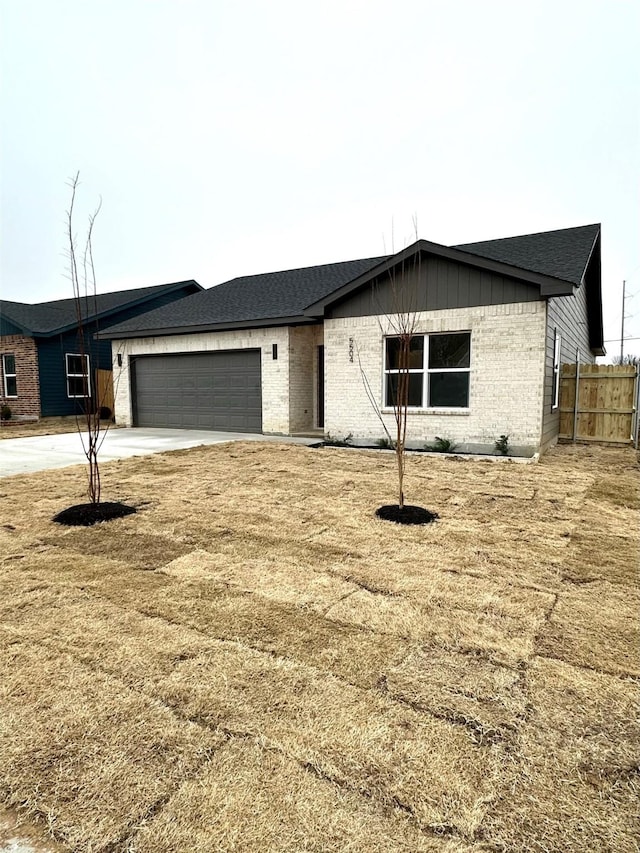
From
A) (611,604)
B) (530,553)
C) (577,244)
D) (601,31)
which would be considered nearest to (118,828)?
(611,604)

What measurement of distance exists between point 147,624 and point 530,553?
10.1ft

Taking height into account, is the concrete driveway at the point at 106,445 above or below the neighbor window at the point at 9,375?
below

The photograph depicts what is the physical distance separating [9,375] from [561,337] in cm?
1812

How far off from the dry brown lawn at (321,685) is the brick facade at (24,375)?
46.6 ft

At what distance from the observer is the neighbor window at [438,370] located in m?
9.59

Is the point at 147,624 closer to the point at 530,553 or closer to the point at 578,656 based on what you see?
the point at 578,656

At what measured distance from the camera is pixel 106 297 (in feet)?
70.2

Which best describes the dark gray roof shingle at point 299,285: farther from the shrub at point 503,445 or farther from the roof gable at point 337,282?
the shrub at point 503,445

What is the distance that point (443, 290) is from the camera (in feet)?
31.4

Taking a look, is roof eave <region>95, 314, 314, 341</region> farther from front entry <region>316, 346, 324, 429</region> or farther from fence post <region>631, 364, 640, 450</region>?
fence post <region>631, 364, 640, 450</region>

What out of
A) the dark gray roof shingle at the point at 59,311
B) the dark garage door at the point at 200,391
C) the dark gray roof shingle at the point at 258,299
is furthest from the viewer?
the dark gray roof shingle at the point at 59,311

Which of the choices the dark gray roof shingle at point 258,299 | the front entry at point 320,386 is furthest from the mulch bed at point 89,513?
the front entry at point 320,386

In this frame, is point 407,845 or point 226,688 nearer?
point 407,845

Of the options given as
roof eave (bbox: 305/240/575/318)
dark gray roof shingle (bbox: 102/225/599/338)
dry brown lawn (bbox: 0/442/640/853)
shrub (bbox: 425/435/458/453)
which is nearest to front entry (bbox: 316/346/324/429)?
dark gray roof shingle (bbox: 102/225/599/338)
